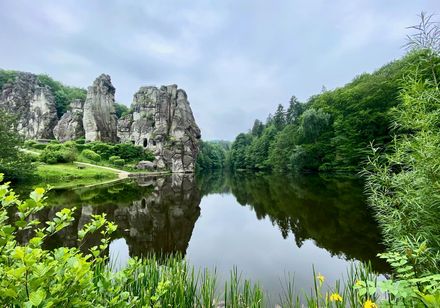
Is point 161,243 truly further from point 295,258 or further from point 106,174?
point 106,174

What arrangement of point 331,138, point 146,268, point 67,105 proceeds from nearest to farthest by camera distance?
point 146,268 < point 331,138 < point 67,105

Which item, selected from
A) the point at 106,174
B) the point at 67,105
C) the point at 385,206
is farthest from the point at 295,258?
the point at 67,105

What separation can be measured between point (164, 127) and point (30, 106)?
31.8 meters

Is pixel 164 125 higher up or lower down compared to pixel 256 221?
higher up

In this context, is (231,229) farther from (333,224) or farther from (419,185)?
(419,185)

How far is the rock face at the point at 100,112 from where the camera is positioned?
51406 millimetres

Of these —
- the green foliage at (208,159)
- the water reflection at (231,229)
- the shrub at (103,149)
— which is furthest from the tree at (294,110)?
the water reflection at (231,229)

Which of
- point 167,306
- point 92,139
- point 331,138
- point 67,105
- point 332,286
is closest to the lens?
point 167,306

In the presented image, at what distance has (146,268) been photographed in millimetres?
4141

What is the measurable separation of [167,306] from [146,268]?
111cm

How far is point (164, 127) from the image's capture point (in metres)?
53.0

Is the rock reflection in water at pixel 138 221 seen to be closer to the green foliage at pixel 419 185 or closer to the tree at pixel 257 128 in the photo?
Result: the green foliage at pixel 419 185

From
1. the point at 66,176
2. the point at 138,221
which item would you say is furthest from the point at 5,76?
the point at 138,221

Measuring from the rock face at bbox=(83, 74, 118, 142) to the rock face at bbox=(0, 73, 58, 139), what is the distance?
10.6 metres
